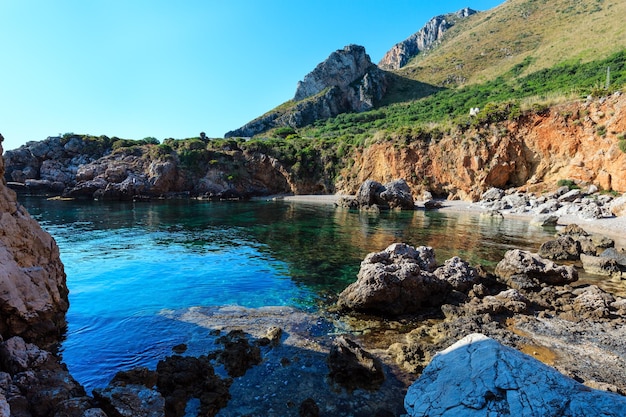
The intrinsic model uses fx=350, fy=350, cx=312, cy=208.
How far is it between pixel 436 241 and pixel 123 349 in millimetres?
19965

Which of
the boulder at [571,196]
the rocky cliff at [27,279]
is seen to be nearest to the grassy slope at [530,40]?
the boulder at [571,196]

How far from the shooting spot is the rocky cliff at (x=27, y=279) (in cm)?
741

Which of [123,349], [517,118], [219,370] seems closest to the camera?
[219,370]

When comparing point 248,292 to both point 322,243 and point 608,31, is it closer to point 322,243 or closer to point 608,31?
point 322,243

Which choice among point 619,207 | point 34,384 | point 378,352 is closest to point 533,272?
point 378,352

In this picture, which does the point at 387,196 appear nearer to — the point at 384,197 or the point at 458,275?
the point at 384,197

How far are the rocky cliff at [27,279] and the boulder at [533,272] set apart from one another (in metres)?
15.4

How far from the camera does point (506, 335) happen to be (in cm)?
962

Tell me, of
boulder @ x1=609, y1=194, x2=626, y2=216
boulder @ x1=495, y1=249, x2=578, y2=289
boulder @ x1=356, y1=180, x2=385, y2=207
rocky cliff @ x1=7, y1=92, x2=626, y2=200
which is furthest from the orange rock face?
boulder @ x1=495, y1=249, x2=578, y2=289

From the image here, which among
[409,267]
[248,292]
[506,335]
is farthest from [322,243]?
[506,335]

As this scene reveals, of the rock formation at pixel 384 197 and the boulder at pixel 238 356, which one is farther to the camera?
the rock formation at pixel 384 197

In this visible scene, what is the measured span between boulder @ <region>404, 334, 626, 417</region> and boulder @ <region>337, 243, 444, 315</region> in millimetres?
5193

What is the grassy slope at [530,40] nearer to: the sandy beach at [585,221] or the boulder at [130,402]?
the sandy beach at [585,221]

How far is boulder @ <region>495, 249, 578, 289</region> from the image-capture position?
46.4 ft
